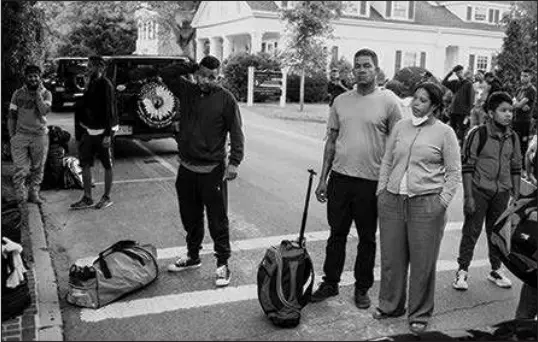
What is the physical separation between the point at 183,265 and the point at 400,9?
1289 inches

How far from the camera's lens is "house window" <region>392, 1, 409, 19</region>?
116 ft

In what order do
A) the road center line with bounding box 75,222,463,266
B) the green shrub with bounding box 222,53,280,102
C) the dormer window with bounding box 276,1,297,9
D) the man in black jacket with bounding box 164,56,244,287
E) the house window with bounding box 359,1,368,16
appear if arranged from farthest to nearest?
the house window with bounding box 359,1,368,16, the green shrub with bounding box 222,53,280,102, the dormer window with bounding box 276,1,297,9, the road center line with bounding box 75,222,463,266, the man in black jacket with bounding box 164,56,244,287

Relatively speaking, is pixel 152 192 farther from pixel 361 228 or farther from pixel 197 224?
pixel 361 228

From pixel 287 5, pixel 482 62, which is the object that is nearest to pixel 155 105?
pixel 287 5

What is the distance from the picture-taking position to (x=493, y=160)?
5324 mm

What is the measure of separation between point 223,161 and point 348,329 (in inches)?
72.7

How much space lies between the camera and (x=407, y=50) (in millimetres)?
35344

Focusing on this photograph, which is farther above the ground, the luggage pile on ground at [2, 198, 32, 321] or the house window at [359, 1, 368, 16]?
the house window at [359, 1, 368, 16]

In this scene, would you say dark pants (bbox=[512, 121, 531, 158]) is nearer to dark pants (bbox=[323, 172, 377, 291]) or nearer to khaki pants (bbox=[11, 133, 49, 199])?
dark pants (bbox=[323, 172, 377, 291])

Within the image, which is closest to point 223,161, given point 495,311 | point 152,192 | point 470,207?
point 470,207

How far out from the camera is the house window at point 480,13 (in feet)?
126

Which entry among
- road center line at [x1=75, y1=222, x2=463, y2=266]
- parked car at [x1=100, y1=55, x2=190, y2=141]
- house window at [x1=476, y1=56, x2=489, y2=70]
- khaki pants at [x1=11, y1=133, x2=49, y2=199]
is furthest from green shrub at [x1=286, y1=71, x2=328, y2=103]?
road center line at [x1=75, y1=222, x2=463, y2=266]

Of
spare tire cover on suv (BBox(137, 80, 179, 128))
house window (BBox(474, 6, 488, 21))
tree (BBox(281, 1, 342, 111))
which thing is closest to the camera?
spare tire cover on suv (BBox(137, 80, 179, 128))

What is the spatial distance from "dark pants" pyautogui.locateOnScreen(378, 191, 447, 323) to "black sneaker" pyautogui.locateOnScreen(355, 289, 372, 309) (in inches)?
10.3
